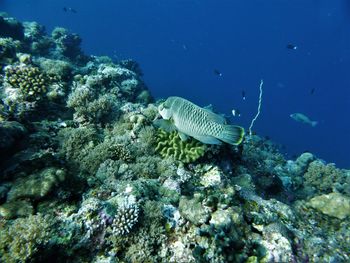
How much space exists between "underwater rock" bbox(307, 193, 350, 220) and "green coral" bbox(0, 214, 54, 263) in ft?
19.5

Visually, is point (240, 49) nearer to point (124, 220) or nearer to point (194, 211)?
point (194, 211)

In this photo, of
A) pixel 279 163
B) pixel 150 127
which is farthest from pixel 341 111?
pixel 150 127

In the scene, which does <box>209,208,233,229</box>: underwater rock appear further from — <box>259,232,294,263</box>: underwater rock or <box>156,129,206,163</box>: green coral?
<box>156,129,206,163</box>: green coral

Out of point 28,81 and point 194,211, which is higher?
point 28,81

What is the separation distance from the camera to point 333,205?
6672mm

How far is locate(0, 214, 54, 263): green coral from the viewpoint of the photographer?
9.98ft

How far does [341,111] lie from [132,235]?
494 ft

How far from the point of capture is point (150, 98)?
11.9 m

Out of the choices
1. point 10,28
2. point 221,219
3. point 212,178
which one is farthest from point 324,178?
point 10,28

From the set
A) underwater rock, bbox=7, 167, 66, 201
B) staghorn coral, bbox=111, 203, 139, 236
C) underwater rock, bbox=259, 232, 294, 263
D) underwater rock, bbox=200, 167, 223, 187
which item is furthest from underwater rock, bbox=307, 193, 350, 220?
underwater rock, bbox=7, 167, 66, 201

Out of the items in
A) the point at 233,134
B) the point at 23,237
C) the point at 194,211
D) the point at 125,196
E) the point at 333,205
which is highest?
the point at 333,205

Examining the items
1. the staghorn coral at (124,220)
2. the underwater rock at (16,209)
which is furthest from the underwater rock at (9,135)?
the staghorn coral at (124,220)

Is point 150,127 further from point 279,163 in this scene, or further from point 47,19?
point 47,19

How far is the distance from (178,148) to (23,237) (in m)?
3.13
